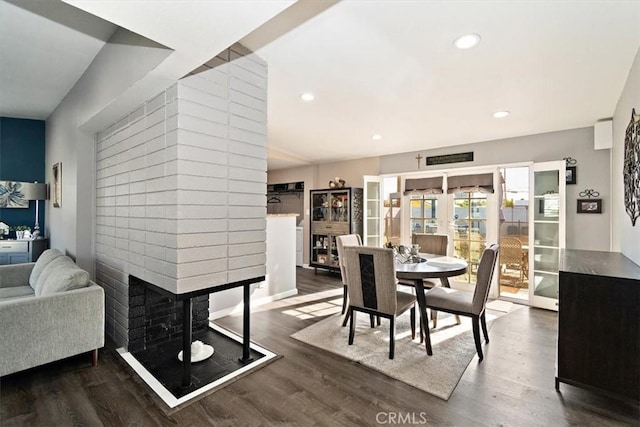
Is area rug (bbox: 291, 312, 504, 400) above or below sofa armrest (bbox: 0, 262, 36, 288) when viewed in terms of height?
below

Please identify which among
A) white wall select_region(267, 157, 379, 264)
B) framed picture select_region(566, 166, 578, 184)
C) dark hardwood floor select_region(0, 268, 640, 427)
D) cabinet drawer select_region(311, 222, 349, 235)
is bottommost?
dark hardwood floor select_region(0, 268, 640, 427)

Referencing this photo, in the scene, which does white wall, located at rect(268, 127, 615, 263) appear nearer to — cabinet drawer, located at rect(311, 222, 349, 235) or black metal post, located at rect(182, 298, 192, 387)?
cabinet drawer, located at rect(311, 222, 349, 235)

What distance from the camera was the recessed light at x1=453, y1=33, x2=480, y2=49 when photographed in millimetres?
2094

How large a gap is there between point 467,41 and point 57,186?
190 inches

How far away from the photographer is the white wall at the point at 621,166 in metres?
2.22

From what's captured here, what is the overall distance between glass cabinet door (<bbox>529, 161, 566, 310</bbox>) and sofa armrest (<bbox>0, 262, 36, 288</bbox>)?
636 centimetres

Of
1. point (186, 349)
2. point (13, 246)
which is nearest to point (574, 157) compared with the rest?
point (186, 349)

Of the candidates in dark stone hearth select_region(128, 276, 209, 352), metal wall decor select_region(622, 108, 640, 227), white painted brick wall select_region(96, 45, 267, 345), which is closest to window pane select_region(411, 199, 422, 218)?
metal wall decor select_region(622, 108, 640, 227)

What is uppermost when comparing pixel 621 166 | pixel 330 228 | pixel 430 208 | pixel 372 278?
pixel 621 166

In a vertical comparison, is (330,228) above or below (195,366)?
above

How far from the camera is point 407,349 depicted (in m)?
2.73

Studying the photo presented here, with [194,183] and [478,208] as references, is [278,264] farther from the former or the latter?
[478,208]

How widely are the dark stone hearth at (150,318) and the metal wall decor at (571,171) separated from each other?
4804 mm

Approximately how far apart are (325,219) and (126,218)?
398 centimetres
